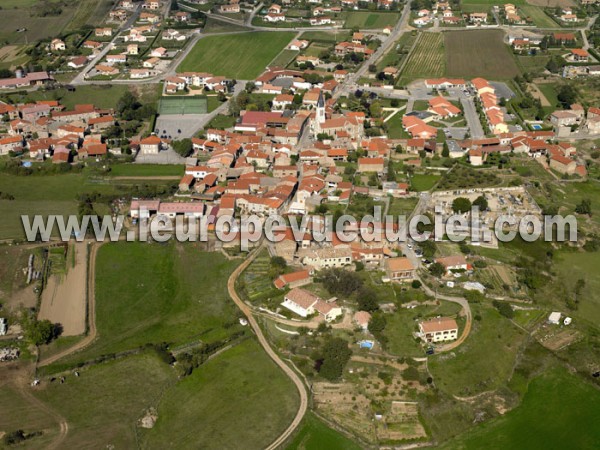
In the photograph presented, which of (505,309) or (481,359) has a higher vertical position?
(505,309)

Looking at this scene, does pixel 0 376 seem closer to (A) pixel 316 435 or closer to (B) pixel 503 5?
(A) pixel 316 435

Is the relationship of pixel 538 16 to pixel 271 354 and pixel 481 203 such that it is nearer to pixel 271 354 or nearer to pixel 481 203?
pixel 481 203

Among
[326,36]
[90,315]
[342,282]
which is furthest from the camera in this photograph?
[326,36]

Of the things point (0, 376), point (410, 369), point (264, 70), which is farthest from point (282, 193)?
point (264, 70)

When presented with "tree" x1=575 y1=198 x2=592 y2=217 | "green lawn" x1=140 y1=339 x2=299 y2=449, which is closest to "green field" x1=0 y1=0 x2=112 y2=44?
"green lawn" x1=140 y1=339 x2=299 y2=449

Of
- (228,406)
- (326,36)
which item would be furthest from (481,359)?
(326,36)

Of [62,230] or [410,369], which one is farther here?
[62,230]

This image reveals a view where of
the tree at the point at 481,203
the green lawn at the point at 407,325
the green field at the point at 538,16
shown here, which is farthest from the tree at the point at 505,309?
the green field at the point at 538,16
